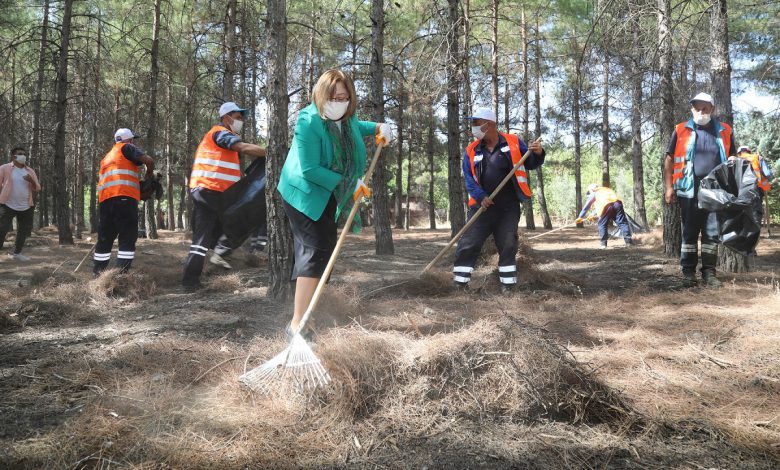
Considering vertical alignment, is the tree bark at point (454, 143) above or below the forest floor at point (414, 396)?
above

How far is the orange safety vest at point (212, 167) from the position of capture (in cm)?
575

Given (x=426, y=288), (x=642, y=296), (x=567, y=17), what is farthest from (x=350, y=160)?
(x=567, y=17)

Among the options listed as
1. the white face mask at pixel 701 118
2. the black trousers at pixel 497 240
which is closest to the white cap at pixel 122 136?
the black trousers at pixel 497 240

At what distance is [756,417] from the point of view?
2.25 meters

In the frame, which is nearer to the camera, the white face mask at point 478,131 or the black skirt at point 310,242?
the black skirt at point 310,242

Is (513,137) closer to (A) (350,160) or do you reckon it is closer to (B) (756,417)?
(A) (350,160)

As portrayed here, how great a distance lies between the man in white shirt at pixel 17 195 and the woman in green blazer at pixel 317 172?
23.7 ft

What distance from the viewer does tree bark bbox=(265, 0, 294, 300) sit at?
4863mm

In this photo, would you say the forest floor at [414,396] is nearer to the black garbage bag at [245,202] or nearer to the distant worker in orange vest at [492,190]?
the distant worker in orange vest at [492,190]

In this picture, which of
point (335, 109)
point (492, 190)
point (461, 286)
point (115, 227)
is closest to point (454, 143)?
point (492, 190)

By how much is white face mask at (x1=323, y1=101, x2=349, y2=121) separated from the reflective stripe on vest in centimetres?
396

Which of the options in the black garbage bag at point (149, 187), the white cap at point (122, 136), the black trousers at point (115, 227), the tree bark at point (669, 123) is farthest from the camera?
the tree bark at point (669, 123)

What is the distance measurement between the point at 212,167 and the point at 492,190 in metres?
2.98

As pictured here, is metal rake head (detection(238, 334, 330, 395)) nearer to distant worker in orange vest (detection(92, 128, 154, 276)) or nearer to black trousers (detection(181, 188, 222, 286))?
black trousers (detection(181, 188, 222, 286))
